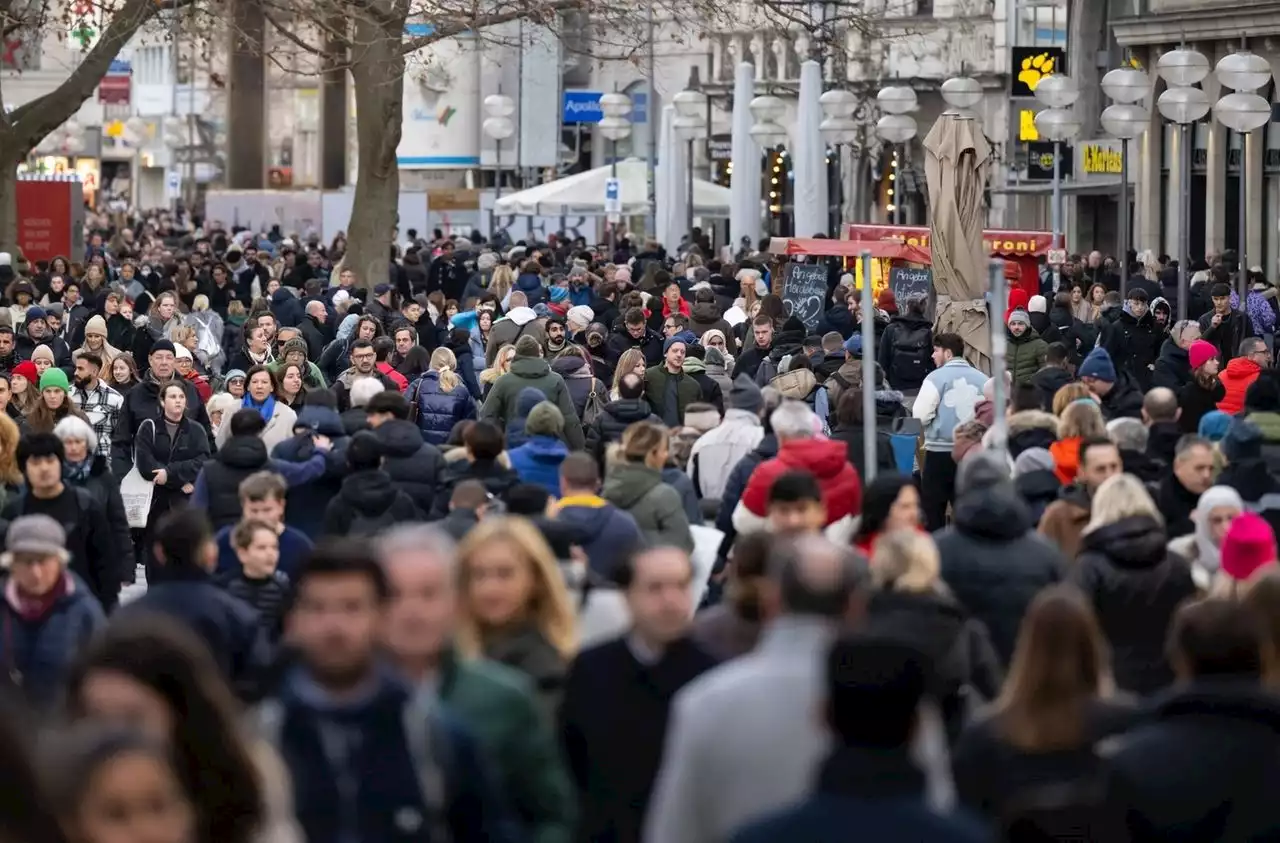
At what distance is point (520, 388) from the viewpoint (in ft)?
55.4

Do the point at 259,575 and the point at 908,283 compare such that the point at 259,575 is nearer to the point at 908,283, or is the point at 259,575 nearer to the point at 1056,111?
the point at 908,283

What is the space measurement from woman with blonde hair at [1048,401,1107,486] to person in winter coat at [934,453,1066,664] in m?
3.28

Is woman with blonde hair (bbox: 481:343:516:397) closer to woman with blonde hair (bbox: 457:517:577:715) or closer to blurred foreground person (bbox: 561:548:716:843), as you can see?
woman with blonde hair (bbox: 457:517:577:715)

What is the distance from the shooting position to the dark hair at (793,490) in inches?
362

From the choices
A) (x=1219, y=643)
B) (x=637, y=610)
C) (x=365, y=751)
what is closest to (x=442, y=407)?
(x=637, y=610)

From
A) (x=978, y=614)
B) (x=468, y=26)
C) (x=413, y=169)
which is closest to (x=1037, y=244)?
(x=468, y=26)

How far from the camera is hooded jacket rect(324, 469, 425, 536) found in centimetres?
1206

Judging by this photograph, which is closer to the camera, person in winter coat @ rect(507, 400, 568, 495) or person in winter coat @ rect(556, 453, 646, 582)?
person in winter coat @ rect(556, 453, 646, 582)

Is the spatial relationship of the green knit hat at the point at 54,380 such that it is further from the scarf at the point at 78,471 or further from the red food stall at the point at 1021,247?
the red food stall at the point at 1021,247

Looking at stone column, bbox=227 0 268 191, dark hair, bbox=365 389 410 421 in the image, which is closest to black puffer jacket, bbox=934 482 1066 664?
dark hair, bbox=365 389 410 421

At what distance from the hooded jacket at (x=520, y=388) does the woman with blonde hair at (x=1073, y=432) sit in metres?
4.39

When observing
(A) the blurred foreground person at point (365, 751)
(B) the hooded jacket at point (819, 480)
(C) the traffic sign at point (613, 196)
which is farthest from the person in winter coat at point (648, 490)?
(C) the traffic sign at point (613, 196)

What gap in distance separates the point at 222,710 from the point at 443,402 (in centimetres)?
1190

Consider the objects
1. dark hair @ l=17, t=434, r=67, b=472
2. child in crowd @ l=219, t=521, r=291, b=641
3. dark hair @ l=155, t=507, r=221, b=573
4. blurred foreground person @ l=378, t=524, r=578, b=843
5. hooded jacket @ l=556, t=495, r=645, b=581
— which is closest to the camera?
blurred foreground person @ l=378, t=524, r=578, b=843
